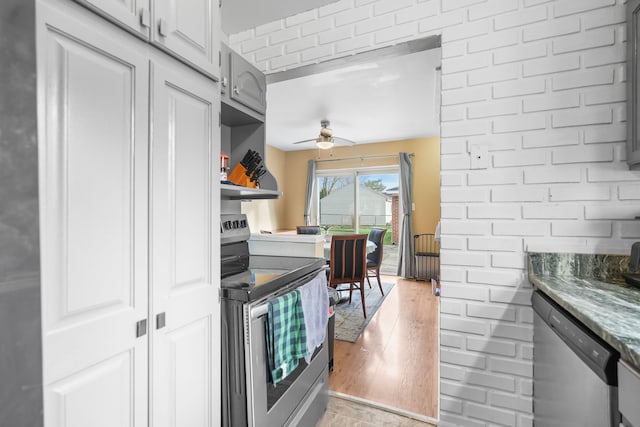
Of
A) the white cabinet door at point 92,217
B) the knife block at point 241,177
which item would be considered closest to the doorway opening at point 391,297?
the knife block at point 241,177

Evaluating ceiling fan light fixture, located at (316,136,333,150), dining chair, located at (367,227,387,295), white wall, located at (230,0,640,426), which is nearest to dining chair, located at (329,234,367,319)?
dining chair, located at (367,227,387,295)

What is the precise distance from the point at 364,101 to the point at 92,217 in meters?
3.42

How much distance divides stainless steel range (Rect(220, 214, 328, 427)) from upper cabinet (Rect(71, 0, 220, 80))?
907 millimetres

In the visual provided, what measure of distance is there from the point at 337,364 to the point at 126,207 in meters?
2.06

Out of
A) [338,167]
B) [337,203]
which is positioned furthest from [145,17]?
[337,203]

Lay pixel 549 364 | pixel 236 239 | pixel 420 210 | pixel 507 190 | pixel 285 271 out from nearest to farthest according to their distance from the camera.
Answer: pixel 549 364
pixel 507 190
pixel 285 271
pixel 236 239
pixel 420 210

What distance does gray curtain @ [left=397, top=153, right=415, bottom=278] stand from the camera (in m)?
5.39

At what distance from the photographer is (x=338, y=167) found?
20.2 ft

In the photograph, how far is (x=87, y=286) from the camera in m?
0.77

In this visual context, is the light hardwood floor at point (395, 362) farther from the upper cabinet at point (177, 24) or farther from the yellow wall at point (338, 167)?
the yellow wall at point (338, 167)

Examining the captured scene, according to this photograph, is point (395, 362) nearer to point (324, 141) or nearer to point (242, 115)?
point (242, 115)

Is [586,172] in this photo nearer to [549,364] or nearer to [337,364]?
[549,364]

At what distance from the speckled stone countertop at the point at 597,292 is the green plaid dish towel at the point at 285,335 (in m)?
1.03

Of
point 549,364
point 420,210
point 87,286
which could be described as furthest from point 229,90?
point 420,210
